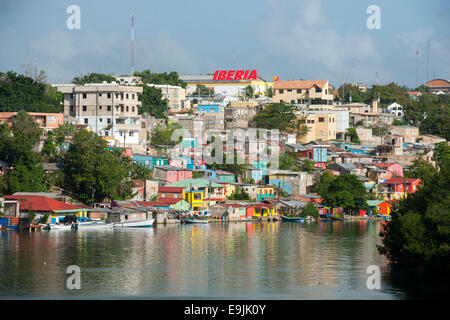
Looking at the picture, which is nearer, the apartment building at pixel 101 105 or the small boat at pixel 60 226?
the small boat at pixel 60 226

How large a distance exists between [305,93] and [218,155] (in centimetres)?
1634

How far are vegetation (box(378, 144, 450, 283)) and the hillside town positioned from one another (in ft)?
24.8

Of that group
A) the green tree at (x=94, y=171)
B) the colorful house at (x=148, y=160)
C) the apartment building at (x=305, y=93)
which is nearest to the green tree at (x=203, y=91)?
the apartment building at (x=305, y=93)

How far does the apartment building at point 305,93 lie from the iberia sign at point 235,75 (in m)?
4.33

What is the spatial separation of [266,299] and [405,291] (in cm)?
309

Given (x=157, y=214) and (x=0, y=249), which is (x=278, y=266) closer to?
(x=0, y=249)

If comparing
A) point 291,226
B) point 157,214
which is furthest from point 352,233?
point 157,214

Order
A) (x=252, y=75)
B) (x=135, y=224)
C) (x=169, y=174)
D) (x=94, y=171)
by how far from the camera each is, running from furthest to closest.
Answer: (x=252, y=75) → (x=169, y=174) → (x=94, y=171) → (x=135, y=224)

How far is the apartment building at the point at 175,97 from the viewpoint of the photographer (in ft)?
175

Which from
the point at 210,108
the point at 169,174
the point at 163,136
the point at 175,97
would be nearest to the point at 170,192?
the point at 169,174

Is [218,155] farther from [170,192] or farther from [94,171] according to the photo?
[94,171]

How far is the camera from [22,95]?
4259 centimetres

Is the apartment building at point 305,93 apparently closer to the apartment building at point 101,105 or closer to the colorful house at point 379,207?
the apartment building at point 101,105

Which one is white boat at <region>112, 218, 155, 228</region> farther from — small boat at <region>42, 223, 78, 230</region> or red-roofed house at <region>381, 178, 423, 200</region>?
red-roofed house at <region>381, 178, 423, 200</region>
